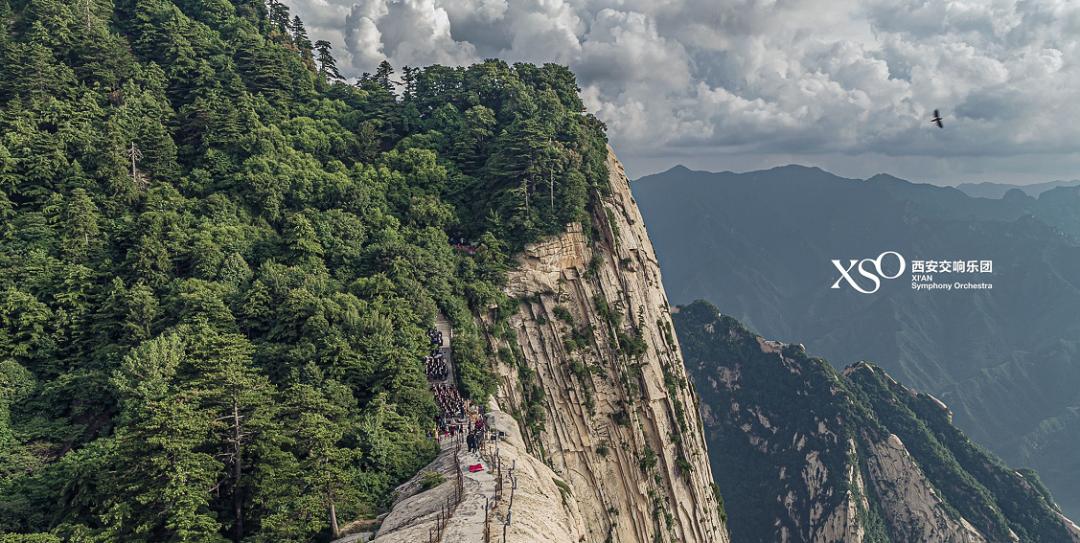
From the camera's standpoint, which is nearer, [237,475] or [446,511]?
[446,511]

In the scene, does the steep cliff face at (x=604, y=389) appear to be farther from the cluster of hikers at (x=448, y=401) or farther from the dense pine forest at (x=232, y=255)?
the cluster of hikers at (x=448, y=401)

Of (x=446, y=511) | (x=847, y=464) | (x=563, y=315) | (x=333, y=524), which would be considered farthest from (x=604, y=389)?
(x=847, y=464)

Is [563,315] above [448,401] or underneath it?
above

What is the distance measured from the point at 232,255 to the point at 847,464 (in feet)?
341

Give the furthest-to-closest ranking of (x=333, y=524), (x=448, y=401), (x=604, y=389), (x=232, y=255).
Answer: (x=604, y=389) → (x=232, y=255) → (x=448, y=401) → (x=333, y=524)

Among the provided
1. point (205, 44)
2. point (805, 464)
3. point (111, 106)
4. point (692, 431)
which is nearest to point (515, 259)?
point (692, 431)

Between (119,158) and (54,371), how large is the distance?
20315 millimetres

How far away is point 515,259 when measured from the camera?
52.4 metres

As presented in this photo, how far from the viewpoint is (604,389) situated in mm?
52062

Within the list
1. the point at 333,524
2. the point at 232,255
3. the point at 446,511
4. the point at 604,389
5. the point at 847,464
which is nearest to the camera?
the point at 446,511

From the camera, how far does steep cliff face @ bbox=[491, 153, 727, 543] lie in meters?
48.2

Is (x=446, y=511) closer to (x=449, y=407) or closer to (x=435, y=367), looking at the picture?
(x=449, y=407)

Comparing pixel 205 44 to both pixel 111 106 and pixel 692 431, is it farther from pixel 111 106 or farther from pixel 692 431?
pixel 692 431

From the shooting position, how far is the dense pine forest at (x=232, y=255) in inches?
997
